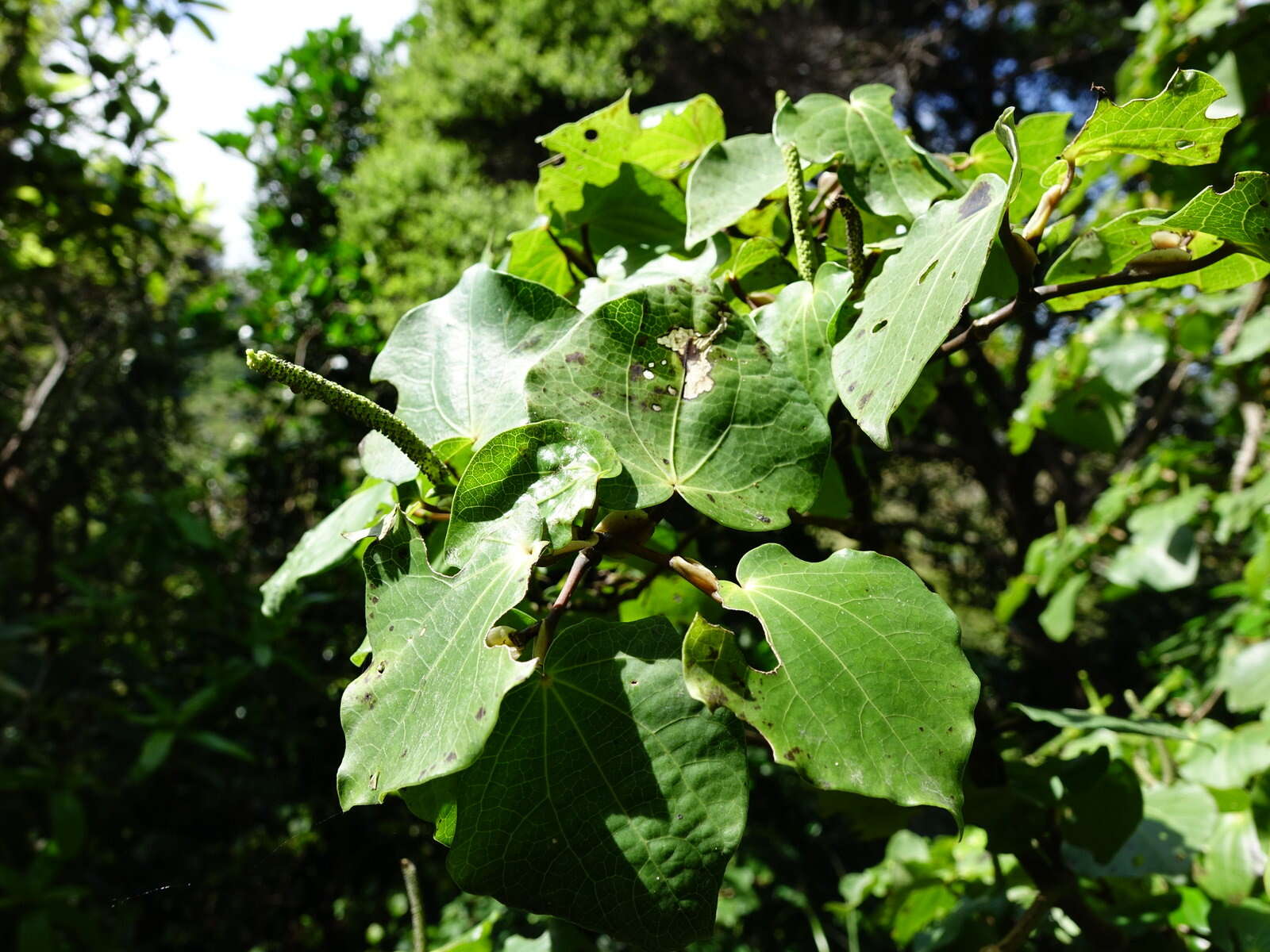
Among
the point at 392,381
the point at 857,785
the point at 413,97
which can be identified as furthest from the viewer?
the point at 413,97

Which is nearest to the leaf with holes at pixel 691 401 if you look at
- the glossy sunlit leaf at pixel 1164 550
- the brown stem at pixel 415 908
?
the brown stem at pixel 415 908

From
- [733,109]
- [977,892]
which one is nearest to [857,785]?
[977,892]

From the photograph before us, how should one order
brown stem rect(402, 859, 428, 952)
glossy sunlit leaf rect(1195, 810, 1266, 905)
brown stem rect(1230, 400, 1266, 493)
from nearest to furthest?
brown stem rect(402, 859, 428, 952) < glossy sunlit leaf rect(1195, 810, 1266, 905) < brown stem rect(1230, 400, 1266, 493)

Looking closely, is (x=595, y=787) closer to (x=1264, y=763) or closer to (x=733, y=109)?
(x=1264, y=763)

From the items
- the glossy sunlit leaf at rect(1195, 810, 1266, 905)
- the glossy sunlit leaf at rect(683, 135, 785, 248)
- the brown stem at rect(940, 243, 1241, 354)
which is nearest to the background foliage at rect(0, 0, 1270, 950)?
the glossy sunlit leaf at rect(1195, 810, 1266, 905)

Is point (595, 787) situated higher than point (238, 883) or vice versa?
point (595, 787)

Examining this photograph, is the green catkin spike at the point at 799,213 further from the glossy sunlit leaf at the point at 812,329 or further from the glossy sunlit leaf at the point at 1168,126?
the glossy sunlit leaf at the point at 1168,126

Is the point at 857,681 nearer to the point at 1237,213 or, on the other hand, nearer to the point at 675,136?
the point at 1237,213

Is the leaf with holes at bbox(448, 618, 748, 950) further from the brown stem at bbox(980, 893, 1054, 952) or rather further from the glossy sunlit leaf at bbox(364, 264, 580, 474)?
the brown stem at bbox(980, 893, 1054, 952)
